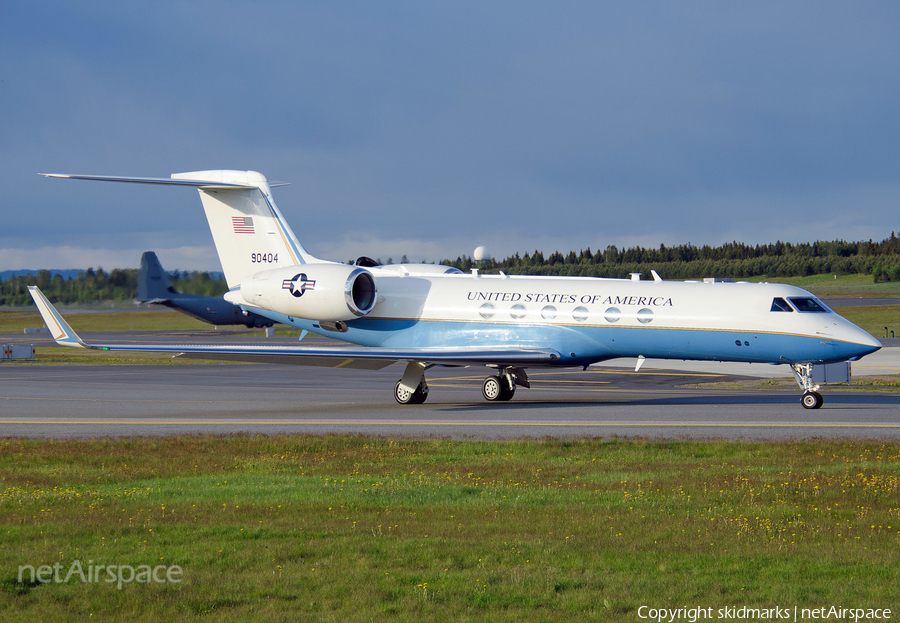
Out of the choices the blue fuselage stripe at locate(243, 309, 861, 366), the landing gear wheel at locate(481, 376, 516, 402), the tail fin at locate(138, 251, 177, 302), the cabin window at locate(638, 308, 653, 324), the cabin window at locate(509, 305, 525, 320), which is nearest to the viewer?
the blue fuselage stripe at locate(243, 309, 861, 366)

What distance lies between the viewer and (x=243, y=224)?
29.5m

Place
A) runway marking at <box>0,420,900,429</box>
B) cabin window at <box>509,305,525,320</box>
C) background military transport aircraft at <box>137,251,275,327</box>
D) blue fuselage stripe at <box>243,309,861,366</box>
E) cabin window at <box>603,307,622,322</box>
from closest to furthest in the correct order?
runway marking at <box>0,420,900,429</box> → blue fuselage stripe at <box>243,309,861,366</box> → cabin window at <box>603,307,622,322</box> → cabin window at <box>509,305,525,320</box> → background military transport aircraft at <box>137,251,275,327</box>

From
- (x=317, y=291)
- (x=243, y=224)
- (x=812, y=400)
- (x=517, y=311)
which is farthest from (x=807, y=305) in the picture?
(x=243, y=224)

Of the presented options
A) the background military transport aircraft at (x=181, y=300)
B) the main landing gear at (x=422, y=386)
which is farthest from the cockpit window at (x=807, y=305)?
the background military transport aircraft at (x=181, y=300)

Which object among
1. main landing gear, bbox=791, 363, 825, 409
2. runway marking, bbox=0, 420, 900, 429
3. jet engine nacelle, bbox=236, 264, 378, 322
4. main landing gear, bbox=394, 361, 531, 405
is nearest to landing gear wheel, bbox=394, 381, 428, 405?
main landing gear, bbox=394, 361, 531, 405

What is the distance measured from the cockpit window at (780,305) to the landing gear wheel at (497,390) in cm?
812

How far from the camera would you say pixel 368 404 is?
27250mm

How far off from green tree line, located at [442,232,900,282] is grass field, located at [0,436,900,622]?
6820 cm

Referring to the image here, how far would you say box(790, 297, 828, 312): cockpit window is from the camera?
23.9 meters

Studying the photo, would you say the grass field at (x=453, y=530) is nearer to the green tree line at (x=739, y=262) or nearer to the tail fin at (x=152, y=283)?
the tail fin at (x=152, y=283)

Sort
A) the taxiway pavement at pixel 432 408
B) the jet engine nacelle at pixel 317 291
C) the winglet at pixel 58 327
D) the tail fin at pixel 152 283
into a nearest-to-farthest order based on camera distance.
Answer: the taxiway pavement at pixel 432 408 < the winglet at pixel 58 327 < the jet engine nacelle at pixel 317 291 < the tail fin at pixel 152 283

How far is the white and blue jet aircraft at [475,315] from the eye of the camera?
78.2ft

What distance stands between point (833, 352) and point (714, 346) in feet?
9.79

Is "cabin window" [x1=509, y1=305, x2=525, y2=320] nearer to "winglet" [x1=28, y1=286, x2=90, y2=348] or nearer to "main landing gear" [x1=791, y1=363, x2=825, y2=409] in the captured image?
"main landing gear" [x1=791, y1=363, x2=825, y2=409]
